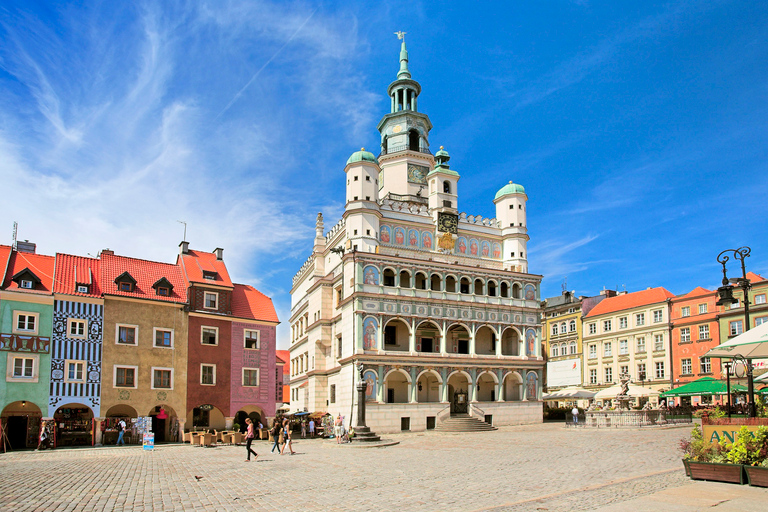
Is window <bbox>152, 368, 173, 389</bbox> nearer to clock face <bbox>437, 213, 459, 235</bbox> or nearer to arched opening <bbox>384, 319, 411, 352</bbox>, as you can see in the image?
arched opening <bbox>384, 319, 411, 352</bbox>

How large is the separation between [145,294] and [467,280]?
2621cm

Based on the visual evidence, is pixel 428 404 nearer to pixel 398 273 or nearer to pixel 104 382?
pixel 398 273

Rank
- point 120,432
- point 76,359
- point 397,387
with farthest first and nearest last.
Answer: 1. point 397,387
2. point 120,432
3. point 76,359

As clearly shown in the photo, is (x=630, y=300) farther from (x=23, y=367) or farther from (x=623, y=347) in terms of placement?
(x=23, y=367)

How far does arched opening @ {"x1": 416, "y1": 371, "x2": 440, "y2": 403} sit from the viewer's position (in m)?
49.3

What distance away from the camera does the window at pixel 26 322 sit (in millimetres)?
34531

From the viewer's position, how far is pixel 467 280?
52000 millimetres

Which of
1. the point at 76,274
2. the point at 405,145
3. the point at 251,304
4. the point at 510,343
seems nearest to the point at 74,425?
the point at 76,274

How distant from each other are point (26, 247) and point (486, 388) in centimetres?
3731

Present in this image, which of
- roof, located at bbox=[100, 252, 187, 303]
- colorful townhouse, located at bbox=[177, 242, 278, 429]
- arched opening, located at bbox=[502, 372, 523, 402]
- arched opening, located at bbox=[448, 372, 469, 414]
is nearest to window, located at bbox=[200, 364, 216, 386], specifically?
colorful townhouse, located at bbox=[177, 242, 278, 429]

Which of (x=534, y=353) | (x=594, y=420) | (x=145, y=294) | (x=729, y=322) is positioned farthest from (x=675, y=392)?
(x=145, y=294)

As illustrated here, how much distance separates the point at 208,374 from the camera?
40719 mm

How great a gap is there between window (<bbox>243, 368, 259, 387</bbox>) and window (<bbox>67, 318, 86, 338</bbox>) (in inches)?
430

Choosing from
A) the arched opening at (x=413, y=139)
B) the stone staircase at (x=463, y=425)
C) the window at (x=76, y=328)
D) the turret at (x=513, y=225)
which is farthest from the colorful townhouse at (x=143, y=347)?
the turret at (x=513, y=225)
